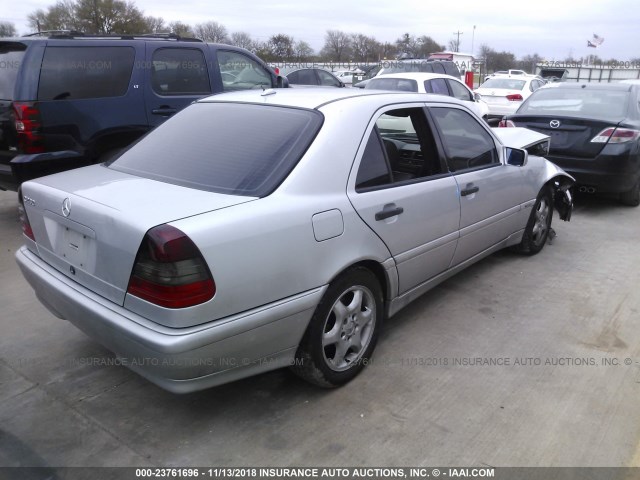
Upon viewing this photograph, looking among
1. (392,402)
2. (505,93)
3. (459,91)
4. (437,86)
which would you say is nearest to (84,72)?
(392,402)

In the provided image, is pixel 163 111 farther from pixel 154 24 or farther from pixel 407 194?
pixel 154 24

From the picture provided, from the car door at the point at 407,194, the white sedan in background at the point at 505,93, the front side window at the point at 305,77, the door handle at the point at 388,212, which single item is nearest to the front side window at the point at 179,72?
the car door at the point at 407,194

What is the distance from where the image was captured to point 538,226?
5.10m

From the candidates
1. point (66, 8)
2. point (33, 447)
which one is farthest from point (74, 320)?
point (66, 8)

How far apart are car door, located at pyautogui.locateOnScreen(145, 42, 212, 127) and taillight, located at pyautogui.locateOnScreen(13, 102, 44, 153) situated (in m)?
1.20

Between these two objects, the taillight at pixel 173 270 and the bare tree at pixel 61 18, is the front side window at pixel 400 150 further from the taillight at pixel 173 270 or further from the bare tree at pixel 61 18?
the bare tree at pixel 61 18

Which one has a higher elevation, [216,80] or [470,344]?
[216,80]

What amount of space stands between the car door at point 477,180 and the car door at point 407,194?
5.4 inches

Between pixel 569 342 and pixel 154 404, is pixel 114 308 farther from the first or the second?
pixel 569 342

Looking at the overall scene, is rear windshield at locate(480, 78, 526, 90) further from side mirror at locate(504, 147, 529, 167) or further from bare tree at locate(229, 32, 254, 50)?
bare tree at locate(229, 32, 254, 50)

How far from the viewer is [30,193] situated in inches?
113

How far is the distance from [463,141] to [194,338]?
8.63ft

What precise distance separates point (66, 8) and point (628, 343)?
57.2 metres

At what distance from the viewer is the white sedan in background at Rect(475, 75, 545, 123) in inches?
526
